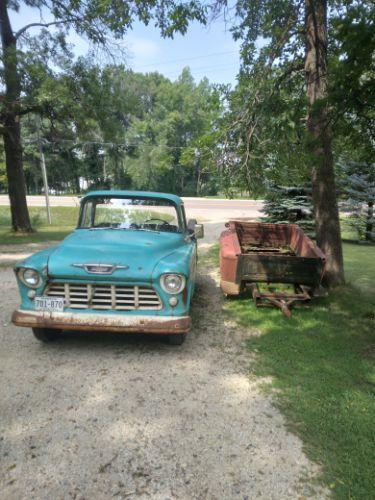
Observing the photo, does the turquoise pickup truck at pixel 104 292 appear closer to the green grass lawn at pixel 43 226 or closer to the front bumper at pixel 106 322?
the front bumper at pixel 106 322

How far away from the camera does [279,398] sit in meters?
2.94

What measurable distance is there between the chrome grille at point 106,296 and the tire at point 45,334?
0.50 m

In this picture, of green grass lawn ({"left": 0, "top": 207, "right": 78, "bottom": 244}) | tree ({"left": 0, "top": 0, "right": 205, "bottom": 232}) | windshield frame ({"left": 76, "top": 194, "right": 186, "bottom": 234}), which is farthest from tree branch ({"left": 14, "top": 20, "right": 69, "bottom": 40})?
windshield frame ({"left": 76, "top": 194, "right": 186, "bottom": 234})

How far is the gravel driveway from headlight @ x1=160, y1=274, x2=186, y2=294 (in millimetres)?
764

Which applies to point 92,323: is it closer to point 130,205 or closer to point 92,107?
point 130,205

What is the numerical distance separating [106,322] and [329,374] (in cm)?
226

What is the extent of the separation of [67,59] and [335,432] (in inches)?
507

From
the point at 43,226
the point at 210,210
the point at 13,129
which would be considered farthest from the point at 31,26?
the point at 210,210

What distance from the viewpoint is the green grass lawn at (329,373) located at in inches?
88.4

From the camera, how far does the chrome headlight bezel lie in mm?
3455

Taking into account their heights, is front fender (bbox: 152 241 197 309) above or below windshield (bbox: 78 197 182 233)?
below

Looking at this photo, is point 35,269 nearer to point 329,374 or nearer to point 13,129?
point 329,374

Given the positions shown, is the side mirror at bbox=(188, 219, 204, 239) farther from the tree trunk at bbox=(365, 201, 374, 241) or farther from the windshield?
the tree trunk at bbox=(365, 201, 374, 241)

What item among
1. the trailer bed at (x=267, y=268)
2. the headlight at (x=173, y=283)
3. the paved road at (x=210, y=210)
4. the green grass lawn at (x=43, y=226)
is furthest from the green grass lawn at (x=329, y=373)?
the paved road at (x=210, y=210)
